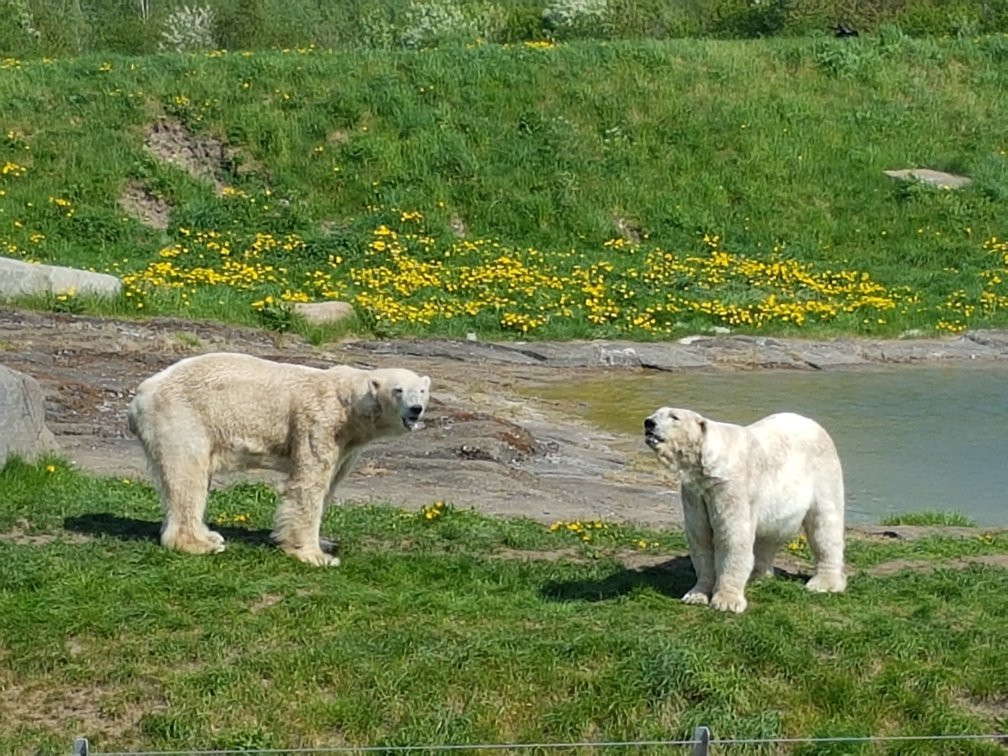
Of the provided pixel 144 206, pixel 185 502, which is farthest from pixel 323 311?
pixel 185 502

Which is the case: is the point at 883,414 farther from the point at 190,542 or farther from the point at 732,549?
the point at 190,542

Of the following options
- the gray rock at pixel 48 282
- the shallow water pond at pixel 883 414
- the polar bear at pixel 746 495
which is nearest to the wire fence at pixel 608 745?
the polar bear at pixel 746 495

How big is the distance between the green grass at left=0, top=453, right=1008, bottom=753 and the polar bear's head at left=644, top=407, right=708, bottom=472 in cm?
90

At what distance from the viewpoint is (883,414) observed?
19438mm

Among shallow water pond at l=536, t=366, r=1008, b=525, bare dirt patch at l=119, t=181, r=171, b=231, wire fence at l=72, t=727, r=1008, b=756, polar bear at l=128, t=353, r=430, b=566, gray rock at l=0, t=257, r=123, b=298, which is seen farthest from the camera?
bare dirt patch at l=119, t=181, r=171, b=231

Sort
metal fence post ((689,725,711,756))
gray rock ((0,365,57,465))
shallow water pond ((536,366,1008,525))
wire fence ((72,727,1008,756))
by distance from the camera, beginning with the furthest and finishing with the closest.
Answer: shallow water pond ((536,366,1008,525)), gray rock ((0,365,57,465)), wire fence ((72,727,1008,756)), metal fence post ((689,725,711,756))

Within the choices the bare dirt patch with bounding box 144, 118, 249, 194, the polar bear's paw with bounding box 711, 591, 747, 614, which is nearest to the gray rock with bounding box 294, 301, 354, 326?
the bare dirt patch with bounding box 144, 118, 249, 194

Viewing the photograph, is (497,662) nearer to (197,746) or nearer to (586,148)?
(197,746)

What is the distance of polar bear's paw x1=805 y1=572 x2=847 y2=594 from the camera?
9.91m

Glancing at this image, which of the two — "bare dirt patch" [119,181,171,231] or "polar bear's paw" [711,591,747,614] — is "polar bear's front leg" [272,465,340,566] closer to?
→ "polar bear's paw" [711,591,747,614]

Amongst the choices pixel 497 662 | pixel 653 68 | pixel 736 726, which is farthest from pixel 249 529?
pixel 653 68

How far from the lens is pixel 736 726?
7.97 metres

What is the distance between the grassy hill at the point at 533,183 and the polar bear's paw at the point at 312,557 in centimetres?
1206

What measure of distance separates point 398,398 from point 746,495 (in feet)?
7.58
